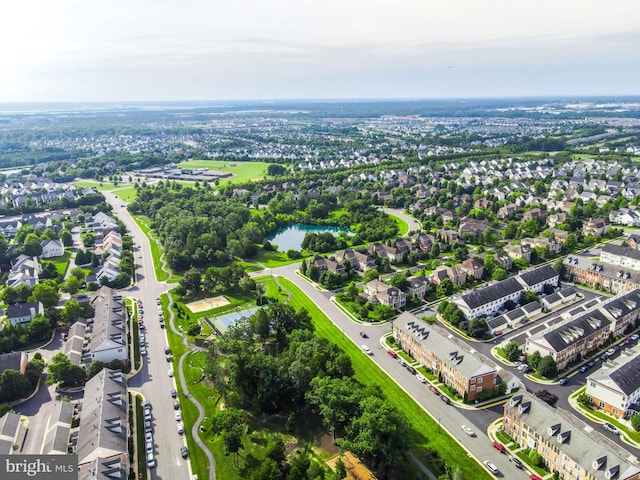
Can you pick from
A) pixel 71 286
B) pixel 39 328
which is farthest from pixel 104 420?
pixel 71 286

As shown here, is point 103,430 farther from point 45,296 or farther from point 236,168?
point 236,168

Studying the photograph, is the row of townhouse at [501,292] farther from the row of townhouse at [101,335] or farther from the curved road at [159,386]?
the row of townhouse at [101,335]

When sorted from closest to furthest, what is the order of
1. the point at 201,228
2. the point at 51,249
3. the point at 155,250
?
the point at 51,249 → the point at 155,250 → the point at 201,228

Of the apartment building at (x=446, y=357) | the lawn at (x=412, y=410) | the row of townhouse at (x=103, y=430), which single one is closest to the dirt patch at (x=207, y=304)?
the lawn at (x=412, y=410)

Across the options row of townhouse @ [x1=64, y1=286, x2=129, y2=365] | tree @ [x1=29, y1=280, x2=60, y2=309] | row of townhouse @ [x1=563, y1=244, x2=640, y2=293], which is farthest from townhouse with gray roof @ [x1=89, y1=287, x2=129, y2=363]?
row of townhouse @ [x1=563, y1=244, x2=640, y2=293]

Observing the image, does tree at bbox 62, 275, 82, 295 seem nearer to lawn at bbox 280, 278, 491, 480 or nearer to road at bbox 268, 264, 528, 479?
lawn at bbox 280, 278, 491, 480

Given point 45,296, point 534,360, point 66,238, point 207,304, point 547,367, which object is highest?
point 66,238
